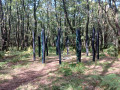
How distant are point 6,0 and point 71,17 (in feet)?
38.9

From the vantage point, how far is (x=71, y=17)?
2292 centimetres

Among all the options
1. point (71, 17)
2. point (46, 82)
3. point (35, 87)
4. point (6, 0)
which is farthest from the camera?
point (71, 17)

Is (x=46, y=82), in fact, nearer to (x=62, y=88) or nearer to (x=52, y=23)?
(x=62, y=88)

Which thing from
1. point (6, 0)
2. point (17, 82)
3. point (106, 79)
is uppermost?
point (6, 0)

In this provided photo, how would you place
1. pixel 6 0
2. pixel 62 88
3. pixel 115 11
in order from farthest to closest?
pixel 6 0, pixel 115 11, pixel 62 88

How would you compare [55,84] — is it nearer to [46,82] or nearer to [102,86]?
[46,82]

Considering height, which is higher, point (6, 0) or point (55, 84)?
point (6, 0)

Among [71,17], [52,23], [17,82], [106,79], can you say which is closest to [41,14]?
[52,23]

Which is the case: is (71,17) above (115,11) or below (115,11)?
above

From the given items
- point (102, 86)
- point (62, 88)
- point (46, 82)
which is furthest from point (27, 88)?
point (102, 86)

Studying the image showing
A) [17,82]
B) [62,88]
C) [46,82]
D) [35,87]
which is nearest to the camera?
[62,88]

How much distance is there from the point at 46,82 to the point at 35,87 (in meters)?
0.66

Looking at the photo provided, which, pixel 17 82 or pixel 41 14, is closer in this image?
pixel 17 82

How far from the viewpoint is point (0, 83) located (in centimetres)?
577
